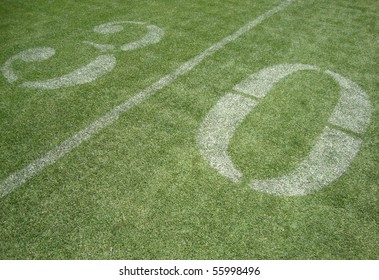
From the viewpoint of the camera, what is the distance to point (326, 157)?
12.4 ft

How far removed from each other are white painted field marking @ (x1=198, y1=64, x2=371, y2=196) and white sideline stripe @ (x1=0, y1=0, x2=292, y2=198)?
0.90 m

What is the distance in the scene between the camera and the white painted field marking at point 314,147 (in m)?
3.50

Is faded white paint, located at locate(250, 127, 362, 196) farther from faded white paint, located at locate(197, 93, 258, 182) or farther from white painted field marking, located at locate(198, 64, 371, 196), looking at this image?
faded white paint, located at locate(197, 93, 258, 182)

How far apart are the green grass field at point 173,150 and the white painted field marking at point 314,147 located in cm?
6

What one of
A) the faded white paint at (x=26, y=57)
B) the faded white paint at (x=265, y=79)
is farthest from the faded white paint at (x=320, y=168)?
the faded white paint at (x=26, y=57)

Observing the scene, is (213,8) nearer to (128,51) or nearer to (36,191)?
(128,51)

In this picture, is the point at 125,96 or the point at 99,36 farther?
the point at 99,36

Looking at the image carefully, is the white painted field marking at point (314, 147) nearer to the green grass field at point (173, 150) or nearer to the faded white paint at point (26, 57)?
the green grass field at point (173, 150)

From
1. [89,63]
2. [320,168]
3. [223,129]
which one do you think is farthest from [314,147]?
[89,63]

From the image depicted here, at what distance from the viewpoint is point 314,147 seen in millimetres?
3896

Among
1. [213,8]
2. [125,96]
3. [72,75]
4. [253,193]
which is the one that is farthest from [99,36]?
[253,193]

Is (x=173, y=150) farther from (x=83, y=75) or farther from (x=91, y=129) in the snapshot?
(x=83, y=75)

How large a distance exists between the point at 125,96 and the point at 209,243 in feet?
7.86

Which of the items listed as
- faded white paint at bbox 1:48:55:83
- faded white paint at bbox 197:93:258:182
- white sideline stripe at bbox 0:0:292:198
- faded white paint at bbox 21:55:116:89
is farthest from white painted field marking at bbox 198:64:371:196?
faded white paint at bbox 1:48:55:83
